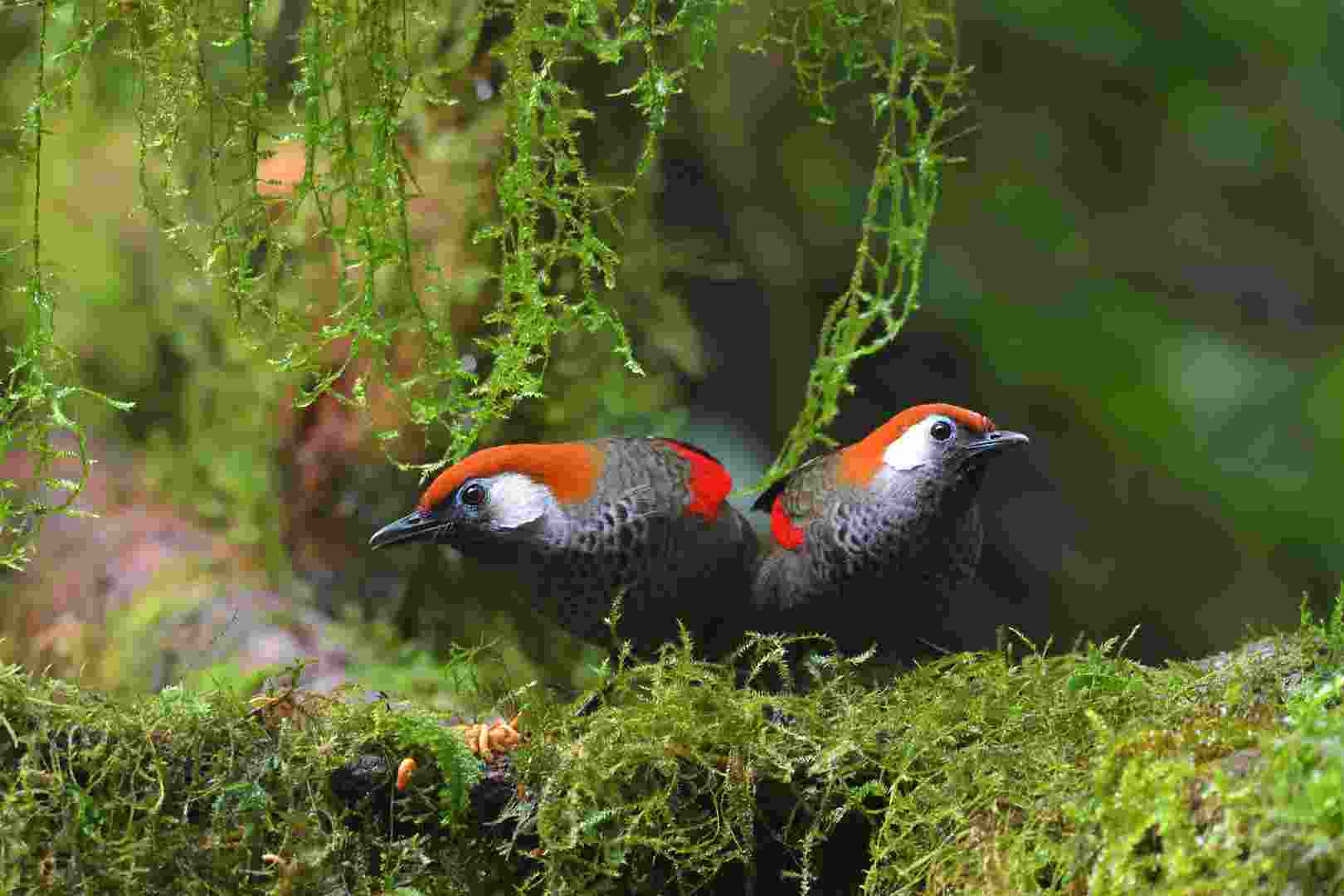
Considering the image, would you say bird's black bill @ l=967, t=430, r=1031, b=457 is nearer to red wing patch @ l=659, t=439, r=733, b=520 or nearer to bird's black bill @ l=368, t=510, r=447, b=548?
red wing patch @ l=659, t=439, r=733, b=520

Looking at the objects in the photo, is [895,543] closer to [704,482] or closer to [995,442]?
[995,442]

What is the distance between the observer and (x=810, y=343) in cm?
427

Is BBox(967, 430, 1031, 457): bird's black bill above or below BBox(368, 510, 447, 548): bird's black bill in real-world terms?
above

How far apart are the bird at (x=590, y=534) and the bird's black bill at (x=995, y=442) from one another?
57cm

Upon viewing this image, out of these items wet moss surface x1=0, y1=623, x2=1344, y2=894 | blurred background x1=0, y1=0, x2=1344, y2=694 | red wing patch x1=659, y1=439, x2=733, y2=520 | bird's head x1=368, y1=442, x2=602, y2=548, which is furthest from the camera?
blurred background x1=0, y1=0, x2=1344, y2=694

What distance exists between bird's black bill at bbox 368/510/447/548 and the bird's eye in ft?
0.21

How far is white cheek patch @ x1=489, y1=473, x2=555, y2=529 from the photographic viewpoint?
2742 mm

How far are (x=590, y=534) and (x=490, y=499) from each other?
8.4 inches

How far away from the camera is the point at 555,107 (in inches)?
99.3

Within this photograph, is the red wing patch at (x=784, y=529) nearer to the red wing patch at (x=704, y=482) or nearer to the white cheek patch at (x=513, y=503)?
the red wing patch at (x=704, y=482)

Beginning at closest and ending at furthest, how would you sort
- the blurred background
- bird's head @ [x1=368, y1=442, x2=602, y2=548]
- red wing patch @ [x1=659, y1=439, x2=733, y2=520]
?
bird's head @ [x1=368, y1=442, x2=602, y2=548], red wing patch @ [x1=659, y1=439, x2=733, y2=520], the blurred background

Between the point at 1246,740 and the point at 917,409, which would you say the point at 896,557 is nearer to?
the point at 917,409

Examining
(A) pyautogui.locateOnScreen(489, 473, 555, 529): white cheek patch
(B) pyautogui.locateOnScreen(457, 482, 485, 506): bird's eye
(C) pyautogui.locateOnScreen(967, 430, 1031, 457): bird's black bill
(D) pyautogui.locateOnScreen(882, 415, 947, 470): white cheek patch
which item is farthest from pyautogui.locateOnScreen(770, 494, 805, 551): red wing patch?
(B) pyautogui.locateOnScreen(457, 482, 485, 506): bird's eye

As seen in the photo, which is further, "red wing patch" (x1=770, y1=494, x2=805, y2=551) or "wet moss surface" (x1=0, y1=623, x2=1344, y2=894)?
"red wing patch" (x1=770, y1=494, x2=805, y2=551)
